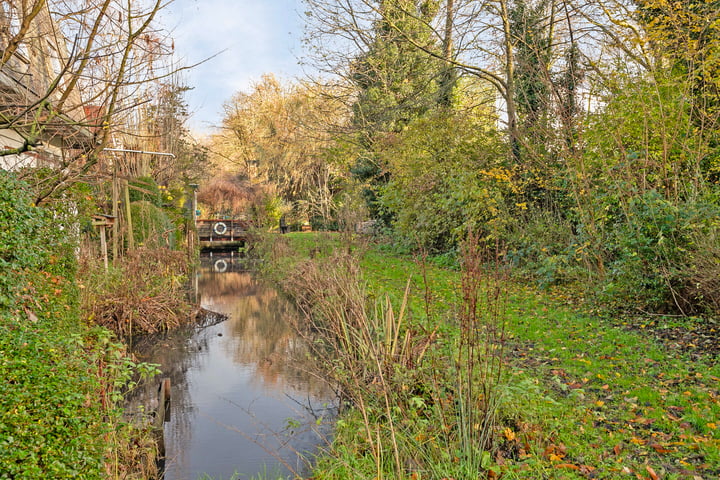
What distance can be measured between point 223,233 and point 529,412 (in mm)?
27074

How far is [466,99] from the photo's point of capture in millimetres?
17484

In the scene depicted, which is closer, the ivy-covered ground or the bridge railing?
the ivy-covered ground

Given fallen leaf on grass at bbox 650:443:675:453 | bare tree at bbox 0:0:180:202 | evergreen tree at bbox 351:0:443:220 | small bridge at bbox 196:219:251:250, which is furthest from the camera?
small bridge at bbox 196:219:251:250

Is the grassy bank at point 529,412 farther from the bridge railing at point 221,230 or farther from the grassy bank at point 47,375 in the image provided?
the bridge railing at point 221,230

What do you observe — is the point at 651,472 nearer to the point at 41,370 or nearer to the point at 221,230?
the point at 41,370

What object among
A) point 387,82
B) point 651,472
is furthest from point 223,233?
point 651,472

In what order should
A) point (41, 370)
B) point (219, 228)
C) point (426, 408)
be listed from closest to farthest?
point (41, 370) → point (426, 408) → point (219, 228)

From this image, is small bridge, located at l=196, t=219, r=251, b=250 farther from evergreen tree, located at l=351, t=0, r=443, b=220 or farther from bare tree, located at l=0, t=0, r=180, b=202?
bare tree, located at l=0, t=0, r=180, b=202

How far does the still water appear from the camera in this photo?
539 centimetres

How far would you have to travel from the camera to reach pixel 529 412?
427cm

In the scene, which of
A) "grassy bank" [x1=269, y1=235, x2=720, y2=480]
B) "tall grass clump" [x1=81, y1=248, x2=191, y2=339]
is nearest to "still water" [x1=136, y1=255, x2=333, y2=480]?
"tall grass clump" [x1=81, y1=248, x2=191, y2=339]

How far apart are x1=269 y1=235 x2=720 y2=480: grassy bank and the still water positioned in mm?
733

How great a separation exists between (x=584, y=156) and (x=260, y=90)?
97.6 feet

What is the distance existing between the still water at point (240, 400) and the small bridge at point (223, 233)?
1758 centimetres
